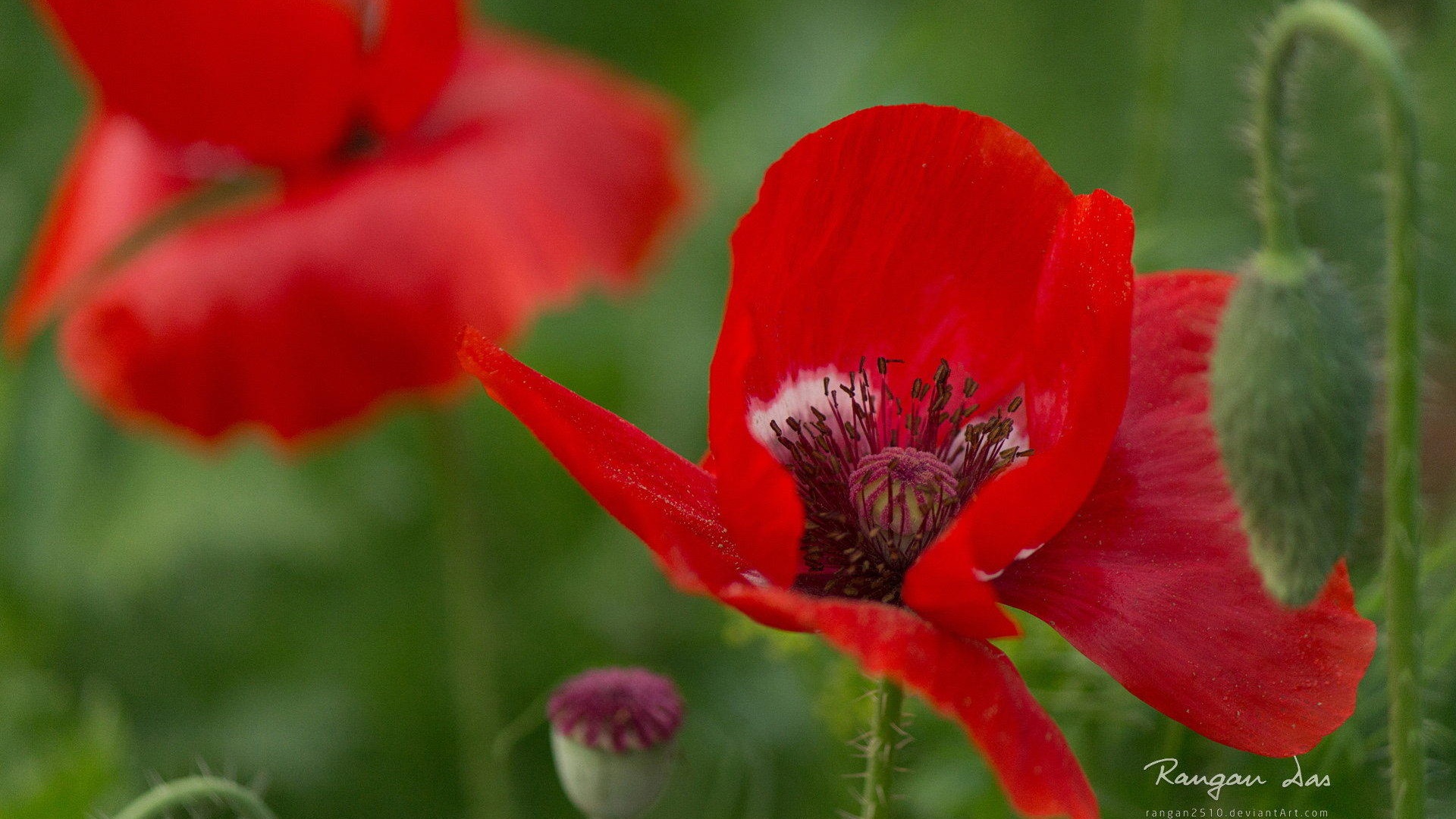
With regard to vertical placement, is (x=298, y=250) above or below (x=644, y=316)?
below

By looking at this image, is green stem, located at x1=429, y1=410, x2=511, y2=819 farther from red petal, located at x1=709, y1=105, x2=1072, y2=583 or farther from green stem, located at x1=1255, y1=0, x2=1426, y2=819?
green stem, located at x1=1255, y1=0, x2=1426, y2=819

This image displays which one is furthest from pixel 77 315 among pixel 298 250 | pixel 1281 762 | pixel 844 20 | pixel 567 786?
pixel 844 20

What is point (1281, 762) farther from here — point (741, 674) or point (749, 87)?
point (749, 87)

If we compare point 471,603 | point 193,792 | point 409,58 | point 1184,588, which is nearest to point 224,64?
point 409,58

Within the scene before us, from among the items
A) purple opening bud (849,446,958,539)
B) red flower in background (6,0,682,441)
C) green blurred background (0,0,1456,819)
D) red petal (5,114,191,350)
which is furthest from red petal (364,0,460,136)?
purple opening bud (849,446,958,539)

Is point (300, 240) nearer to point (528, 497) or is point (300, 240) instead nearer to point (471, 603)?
point (471, 603)

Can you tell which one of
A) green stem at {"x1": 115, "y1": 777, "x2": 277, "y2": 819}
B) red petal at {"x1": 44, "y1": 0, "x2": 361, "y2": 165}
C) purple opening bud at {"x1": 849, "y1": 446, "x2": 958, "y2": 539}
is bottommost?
green stem at {"x1": 115, "y1": 777, "x2": 277, "y2": 819}

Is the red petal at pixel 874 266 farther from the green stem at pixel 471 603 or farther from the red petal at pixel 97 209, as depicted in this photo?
the red petal at pixel 97 209
